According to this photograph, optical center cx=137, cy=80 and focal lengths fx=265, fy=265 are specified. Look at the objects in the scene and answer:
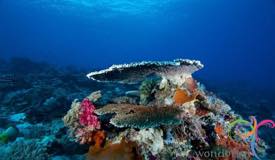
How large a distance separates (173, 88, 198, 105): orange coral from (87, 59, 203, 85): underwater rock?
0.24m

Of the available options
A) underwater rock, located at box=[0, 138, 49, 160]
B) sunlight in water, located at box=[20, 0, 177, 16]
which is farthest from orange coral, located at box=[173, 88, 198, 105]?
sunlight in water, located at box=[20, 0, 177, 16]

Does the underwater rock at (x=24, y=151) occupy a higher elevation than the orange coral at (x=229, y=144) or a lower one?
lower

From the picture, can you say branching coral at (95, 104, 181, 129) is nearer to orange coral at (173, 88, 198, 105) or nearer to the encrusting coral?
the encrusting coral

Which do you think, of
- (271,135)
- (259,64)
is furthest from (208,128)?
(259,64)

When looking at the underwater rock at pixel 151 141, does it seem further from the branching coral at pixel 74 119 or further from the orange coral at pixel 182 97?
the branching coral at pixel 74 119

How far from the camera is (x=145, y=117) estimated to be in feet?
10.5

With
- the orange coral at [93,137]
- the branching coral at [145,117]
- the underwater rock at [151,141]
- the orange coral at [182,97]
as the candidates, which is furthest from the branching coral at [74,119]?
the orange coral at [182,97]

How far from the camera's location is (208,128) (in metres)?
3.75

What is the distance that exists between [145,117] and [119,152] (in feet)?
2.11

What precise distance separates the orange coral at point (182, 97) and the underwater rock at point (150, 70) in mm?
245

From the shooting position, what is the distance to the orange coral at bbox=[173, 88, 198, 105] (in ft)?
12.3

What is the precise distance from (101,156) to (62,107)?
688cm

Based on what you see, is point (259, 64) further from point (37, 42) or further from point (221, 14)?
point (37, 42)

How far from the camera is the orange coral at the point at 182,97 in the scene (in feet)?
12.3
